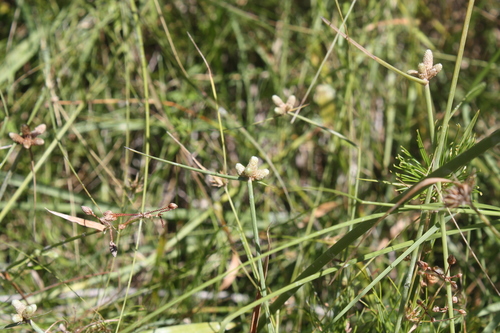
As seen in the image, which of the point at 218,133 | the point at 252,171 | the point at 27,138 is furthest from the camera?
the point at 218,133

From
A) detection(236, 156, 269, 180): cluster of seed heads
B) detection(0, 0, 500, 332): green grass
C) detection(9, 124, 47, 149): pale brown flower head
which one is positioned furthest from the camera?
detection(0, 0, 500, 332): green grass

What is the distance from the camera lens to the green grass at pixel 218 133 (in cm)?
103

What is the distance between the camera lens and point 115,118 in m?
1.23

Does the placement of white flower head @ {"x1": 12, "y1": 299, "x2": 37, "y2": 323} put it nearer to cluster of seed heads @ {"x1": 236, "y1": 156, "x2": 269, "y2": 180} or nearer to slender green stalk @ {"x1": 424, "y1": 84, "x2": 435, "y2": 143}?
cluster of seed heads @ {"x1": 236, "y1": 156, "x2": 269, "y2": 180}

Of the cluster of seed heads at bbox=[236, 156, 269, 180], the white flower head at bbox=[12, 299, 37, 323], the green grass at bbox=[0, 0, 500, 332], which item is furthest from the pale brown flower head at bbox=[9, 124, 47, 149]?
the cluster of seed heads at bbox=[236, 156, 269, 180]

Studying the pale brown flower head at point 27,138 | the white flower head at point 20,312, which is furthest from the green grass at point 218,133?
the white flower head at point 20,312

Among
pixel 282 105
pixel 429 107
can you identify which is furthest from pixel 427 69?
pixel 282 105

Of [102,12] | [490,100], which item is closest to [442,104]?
[490,100]

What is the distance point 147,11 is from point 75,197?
0.58 metres

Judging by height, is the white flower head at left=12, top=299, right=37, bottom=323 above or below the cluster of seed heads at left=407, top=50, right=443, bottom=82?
below

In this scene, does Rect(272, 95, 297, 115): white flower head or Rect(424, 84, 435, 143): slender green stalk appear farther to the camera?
Rect(272, 95, 297, 115): white flower head

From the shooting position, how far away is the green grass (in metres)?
1.03

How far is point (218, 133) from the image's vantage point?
124 cm

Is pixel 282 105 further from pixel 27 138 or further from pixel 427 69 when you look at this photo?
pixel 27 138
